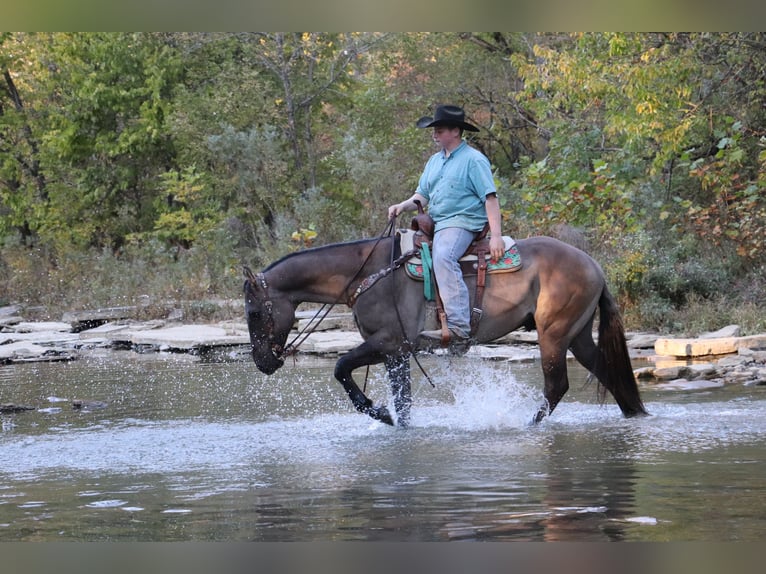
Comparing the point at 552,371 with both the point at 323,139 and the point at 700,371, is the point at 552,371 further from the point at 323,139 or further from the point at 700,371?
the point at 323,139

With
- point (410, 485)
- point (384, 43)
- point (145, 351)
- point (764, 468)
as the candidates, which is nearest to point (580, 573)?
point (410, 485)

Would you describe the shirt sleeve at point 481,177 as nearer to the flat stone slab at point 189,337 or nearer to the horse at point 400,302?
the horse at point 400,302

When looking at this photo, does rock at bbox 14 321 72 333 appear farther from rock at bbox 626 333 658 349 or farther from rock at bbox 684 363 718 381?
rock at bbox 684 363 718 381

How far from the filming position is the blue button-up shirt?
8633mm

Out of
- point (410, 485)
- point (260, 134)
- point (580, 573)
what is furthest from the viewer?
point (260, 134)

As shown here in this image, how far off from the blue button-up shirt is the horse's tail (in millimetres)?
1375

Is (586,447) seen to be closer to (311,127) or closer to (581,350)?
(581,350)

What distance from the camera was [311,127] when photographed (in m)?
32.2

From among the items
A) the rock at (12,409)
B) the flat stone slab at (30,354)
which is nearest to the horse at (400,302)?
the rock at (12,409)

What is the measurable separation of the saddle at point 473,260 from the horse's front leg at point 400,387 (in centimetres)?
44

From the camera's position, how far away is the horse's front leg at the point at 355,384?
8625mm

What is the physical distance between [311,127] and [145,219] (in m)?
5.62

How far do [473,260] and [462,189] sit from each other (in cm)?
58

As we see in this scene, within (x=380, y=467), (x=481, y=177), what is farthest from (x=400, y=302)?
(x=380, y=467)
